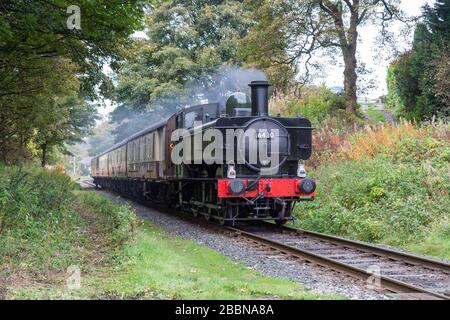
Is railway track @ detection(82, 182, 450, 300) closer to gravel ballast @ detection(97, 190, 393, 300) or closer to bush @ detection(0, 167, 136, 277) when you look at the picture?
gravel ballast @ detection(97, 190, 393, 300)

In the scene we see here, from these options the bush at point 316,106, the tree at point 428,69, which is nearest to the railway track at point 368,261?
the tree at point 428,69

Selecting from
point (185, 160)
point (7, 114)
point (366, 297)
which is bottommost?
point (366, 297)

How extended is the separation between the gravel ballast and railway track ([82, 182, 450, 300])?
20cm

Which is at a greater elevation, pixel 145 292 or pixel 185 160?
→ pixel 185 160

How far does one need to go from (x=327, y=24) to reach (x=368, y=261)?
15.2m

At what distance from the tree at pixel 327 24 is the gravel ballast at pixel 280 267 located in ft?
36.7

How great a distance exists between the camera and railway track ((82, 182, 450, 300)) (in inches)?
284

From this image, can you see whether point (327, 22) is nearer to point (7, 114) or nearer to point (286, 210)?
point (286, 210)

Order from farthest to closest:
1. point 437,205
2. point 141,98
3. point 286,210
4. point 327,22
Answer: point 141,98
point 327,22
point 286,210
point 437,205

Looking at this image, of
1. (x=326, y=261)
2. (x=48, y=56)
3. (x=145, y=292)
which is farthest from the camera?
(x=48, y=56)

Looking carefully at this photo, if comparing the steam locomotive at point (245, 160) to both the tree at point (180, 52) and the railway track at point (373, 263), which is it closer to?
the railway track at point (373, 263)

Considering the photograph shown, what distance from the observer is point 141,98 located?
115ft
